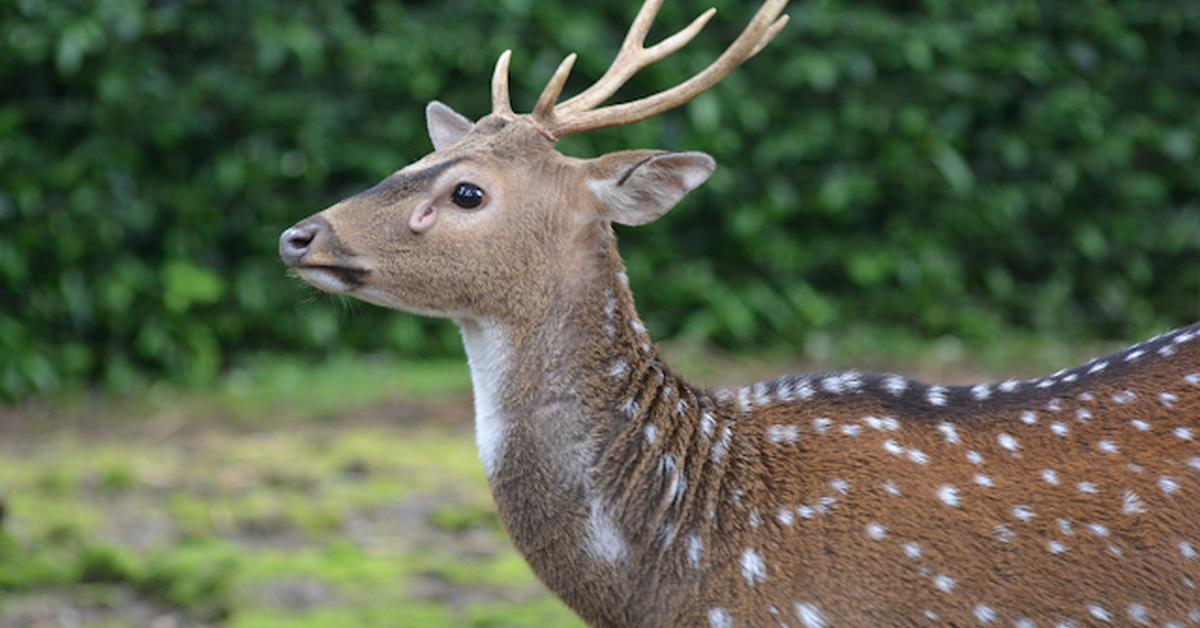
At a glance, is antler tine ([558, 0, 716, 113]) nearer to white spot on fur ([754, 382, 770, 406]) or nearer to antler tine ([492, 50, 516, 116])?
antler tine ([492, 50, 516, 116])

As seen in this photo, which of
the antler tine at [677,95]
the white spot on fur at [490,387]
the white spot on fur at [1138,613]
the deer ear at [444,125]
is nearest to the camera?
the white spot on fur at [1138,613]

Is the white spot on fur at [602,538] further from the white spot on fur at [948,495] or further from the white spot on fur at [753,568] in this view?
the white spot on fur at [948,495]

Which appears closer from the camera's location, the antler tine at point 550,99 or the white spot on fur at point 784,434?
the white spot on fur at point 784,434

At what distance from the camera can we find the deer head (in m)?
3.52

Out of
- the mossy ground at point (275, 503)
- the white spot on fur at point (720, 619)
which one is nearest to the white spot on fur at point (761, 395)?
the white spot on fur at point (720, 619)

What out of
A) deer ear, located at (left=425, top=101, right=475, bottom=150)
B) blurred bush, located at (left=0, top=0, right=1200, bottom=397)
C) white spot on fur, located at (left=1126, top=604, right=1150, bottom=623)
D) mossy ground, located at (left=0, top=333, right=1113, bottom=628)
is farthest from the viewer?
blurred bush, located at (left=0, top=0, right=1200, bottom=397)

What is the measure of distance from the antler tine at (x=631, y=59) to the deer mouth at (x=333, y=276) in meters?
0.54

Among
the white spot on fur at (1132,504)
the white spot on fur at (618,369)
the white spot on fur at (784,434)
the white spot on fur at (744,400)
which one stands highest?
the white spot on fur at (618,369)

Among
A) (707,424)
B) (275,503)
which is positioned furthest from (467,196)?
(275,503)

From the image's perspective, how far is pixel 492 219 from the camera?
356 cm

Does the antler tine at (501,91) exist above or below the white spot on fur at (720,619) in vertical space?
above

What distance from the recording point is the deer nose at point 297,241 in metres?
3.47

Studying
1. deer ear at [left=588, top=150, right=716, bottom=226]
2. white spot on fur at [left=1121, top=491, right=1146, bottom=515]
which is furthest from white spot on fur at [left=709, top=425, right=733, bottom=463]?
white spot on fur at [left=1121, top=491, right=1146, bottom=515]

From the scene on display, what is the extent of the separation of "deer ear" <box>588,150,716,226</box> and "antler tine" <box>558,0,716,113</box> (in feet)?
0.61
